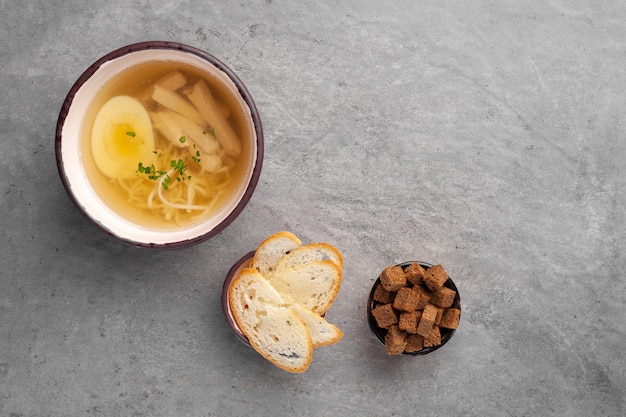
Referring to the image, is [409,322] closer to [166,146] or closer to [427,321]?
[427,321]

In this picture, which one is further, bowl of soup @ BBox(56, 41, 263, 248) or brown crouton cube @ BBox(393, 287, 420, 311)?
brown crouton cube @ BBox(393, 287, 420, 311)

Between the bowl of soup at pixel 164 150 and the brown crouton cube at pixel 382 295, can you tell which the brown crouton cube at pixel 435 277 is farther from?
the bowl of soup at pixel 164 150

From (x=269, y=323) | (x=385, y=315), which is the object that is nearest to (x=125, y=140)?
(x=269, y=323)

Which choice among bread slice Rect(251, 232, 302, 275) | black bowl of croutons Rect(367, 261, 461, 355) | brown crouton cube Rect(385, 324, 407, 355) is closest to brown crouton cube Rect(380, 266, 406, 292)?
black bowl of croutons Rect(367, 261, 461, 355)

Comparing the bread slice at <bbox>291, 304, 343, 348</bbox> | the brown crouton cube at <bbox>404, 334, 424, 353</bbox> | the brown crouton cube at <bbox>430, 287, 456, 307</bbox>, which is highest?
the brown crouton cube at <bbox>430, 287, 456, 307</bbox>

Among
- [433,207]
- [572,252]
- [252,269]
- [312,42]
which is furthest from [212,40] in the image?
[572,252]

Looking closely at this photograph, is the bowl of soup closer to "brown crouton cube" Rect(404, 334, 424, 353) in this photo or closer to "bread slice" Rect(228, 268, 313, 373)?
"bread slice" Rect(228, 268, 313, 373)
